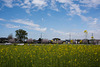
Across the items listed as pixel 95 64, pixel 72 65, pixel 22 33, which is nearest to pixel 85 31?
pixel 95 64

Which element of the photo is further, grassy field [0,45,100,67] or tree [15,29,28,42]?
tree [15,29,28,42]

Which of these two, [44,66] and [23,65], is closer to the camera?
[44,66]

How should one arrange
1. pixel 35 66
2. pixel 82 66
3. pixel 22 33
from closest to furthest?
pixel 35 66, pixel 82 66, pixel 22 33

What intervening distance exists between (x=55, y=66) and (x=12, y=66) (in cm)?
222

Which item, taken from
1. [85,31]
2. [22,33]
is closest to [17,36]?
[22,33]

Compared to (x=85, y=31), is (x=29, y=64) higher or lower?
lower

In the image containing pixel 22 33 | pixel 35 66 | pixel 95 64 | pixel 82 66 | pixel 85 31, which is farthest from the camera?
pixel 22 33

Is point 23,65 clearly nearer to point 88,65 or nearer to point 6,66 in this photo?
Result: point 6,66

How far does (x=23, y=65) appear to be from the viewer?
5.62 metres

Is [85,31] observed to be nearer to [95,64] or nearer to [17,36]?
[95,64]

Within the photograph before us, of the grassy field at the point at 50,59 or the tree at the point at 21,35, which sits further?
the tree at the point at 21,35

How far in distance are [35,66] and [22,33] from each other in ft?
223

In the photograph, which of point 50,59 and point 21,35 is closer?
point 50,59

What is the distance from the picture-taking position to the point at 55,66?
17.2 ft
